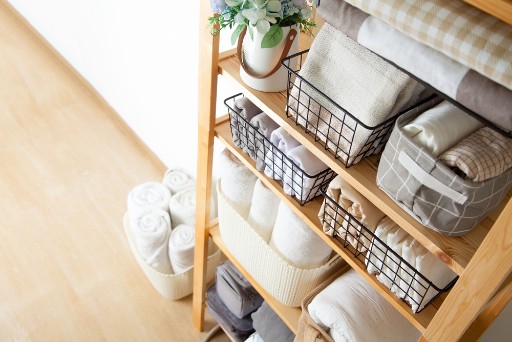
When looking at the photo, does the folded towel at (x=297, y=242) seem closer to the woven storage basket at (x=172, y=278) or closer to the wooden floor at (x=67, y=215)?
the woven storage basket at (x=172, y=278)

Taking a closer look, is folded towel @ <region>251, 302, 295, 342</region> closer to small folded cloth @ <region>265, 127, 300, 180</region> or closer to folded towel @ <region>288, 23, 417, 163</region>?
small folded cloth @ <region>265, 127, 300, 180</region>

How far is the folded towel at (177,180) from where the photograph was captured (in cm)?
200

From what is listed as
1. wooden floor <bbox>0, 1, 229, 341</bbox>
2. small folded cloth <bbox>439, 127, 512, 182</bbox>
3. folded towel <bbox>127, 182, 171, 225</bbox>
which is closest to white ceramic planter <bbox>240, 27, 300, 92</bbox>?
small folded cloth <bbox>439, 127, 512, 182</bbox>

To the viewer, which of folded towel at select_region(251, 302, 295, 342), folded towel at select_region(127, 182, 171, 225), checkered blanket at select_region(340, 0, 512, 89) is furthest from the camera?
folded towel at select_region(127, 182, 171, 225)

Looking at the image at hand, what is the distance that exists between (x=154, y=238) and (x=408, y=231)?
3.68ft

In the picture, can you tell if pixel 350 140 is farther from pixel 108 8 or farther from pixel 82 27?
pixel 82 27

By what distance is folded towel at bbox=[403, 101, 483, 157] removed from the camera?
753 millimetres

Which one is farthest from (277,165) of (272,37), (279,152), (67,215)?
(67,215)

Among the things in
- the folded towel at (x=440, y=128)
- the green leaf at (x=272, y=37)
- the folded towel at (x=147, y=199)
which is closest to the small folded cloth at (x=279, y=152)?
the green leaf at (x=272, y=37)

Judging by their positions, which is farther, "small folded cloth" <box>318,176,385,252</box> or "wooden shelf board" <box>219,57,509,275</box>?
"small folded cloth" <box>318,176,385,252</box>

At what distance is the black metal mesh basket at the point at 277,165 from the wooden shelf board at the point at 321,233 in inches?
0.5

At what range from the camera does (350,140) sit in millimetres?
901

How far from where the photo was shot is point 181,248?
1.75 metres

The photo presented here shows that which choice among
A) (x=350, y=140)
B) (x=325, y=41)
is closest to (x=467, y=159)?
(x=350, y=140)
